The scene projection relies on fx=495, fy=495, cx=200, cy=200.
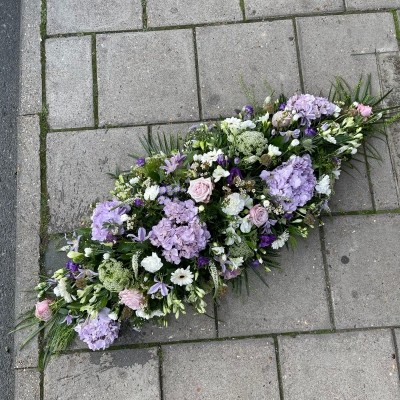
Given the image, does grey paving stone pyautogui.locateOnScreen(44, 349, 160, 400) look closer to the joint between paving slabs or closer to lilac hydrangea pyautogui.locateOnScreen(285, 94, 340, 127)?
the joint between paving slabs

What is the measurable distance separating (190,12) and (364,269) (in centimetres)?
189

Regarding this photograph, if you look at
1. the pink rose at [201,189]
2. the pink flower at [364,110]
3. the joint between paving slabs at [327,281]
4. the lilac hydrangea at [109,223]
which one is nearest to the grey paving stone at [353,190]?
the joint between paving slabs at [327,281]

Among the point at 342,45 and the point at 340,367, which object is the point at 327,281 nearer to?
the point at 340,367

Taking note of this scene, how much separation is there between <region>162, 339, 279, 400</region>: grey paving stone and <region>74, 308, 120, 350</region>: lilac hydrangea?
13.6 inches

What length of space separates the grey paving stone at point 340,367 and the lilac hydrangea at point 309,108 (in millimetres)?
1200

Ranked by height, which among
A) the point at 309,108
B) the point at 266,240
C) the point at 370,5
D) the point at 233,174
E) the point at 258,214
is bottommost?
the point at 266,240

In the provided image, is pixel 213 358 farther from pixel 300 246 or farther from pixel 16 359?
pixel 16 359

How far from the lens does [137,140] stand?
2.94m

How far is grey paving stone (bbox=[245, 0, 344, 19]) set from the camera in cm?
311

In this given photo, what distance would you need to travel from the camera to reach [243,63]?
3.04 metres

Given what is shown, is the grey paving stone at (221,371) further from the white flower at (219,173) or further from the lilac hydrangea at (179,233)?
the white flower at (219,173)

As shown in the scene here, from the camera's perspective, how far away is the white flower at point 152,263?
2.31m

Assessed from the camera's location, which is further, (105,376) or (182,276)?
(105,376)

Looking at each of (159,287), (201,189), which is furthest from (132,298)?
(201,189)
